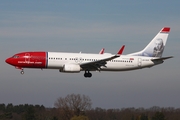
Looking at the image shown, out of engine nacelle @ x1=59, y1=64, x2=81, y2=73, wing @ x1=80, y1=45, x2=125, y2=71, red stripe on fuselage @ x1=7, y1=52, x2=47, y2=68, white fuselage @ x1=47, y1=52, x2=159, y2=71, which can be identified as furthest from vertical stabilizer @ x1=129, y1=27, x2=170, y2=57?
red stripe on fuselage @ x1=7, y1=52, x2=47, y2=68

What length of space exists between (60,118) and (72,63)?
5629cm

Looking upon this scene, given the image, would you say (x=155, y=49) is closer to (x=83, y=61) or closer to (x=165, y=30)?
(x=165, y=30)

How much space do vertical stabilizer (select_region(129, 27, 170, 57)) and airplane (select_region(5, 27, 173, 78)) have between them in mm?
250

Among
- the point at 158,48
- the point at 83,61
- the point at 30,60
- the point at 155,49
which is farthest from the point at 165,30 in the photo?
the point at 30,60

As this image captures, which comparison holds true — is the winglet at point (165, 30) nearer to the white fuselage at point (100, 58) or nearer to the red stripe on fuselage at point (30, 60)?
the white fuselage at point (100, 58)

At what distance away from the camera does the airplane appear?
248 ft

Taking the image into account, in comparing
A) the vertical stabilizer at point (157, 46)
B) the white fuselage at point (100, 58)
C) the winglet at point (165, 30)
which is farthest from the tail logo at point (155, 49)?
the white fuselage at point (100, 58)

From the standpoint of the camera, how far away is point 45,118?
466 feet

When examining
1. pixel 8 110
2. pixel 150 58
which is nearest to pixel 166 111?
pixel 8 110

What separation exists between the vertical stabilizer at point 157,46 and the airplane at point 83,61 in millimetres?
250

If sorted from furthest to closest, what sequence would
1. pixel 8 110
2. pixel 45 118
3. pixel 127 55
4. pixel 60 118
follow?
pixel 8 110 < pixel 45 118 < pixel 60 118 < pixel 127 55

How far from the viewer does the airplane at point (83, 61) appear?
75.7 meters

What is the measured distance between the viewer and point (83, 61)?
7794cm

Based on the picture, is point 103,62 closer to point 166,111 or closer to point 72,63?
point 72,63
